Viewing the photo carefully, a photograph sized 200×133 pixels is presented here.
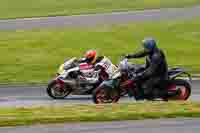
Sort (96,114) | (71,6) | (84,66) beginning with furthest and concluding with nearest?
1. (71,6)
2. (84,66)
3. (96,114)

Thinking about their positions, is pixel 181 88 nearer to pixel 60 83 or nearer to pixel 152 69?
pixel 152 69

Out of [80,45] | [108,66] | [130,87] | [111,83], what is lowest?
[130,87]

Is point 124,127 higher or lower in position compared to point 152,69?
lower

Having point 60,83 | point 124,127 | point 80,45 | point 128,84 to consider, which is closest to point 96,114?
point 124,127

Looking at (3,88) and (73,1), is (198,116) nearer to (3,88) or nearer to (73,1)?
(3,88)

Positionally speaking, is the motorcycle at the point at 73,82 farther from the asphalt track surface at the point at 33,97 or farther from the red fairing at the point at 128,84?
the red fairing at the point at 128,84

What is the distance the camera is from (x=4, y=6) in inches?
1453

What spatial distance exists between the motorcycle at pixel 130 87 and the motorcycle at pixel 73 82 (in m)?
1.15

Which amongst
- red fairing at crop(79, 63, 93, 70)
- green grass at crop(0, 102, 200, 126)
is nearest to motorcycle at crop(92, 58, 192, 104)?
red fairing at crop(79, 63, 93, 70)

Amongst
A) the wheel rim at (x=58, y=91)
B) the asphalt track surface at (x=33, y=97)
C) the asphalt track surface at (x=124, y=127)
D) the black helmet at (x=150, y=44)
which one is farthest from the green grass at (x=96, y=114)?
the wheel rim at (x=58, y=91)

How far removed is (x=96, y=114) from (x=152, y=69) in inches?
153

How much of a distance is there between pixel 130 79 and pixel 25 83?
5.32 m

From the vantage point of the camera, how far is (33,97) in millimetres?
17828

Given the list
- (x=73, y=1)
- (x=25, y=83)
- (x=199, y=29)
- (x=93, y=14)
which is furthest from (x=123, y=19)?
(x=25, y=83)
